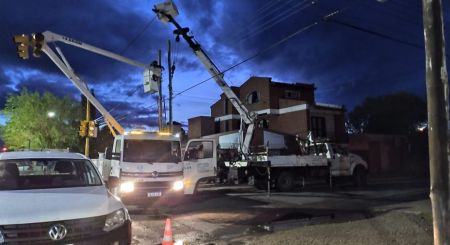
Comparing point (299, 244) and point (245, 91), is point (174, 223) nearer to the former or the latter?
point (299, 244)

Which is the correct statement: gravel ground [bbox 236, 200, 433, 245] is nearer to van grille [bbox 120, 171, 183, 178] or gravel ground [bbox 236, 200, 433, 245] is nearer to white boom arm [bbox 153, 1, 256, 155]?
van grille [bbox 120, 171, 183, 178]

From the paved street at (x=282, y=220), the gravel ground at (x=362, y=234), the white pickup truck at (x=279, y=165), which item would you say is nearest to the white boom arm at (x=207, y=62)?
the white pickup truck at (x=279, y=165)

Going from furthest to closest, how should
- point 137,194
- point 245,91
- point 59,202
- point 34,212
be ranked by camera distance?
1. point 245,91
2. point 137,194
3. point 59,202
4. point 34,212

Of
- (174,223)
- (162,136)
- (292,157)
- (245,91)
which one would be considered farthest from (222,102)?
(174,223)

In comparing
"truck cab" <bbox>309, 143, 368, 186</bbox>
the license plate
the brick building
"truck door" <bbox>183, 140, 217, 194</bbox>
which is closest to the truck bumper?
the license plate

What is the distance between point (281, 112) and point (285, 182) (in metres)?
22.1

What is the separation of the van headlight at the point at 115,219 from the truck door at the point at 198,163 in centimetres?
1041

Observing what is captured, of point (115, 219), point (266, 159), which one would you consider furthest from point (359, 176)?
point (115, 219)

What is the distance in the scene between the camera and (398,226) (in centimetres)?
952

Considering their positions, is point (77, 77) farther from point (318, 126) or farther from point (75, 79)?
point (318, 126)

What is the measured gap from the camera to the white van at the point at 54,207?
496 cm

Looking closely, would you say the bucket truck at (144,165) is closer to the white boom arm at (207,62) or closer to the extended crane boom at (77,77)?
the extended crane boom at (77,77)

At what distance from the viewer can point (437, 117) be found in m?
5.11

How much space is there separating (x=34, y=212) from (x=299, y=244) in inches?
194
